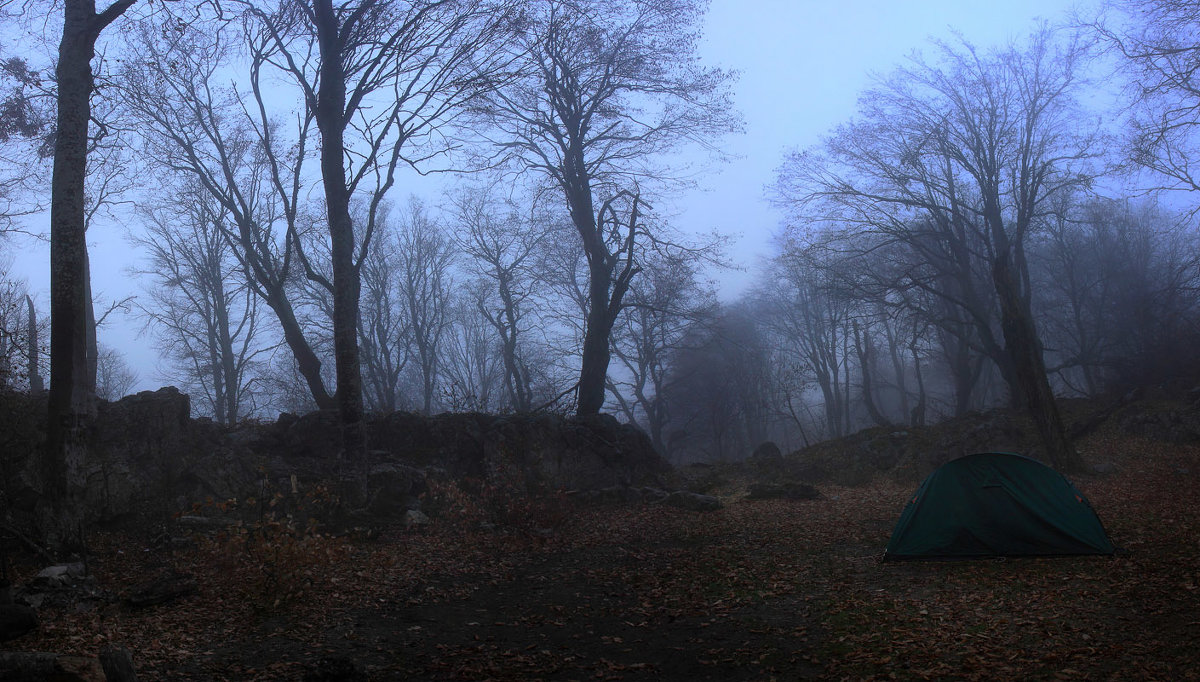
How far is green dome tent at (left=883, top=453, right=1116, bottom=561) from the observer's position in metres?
10.4

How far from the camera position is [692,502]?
16.9 meters

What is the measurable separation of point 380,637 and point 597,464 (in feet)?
41.1

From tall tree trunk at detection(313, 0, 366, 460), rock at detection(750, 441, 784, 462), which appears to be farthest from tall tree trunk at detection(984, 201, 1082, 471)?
tall tree trunk at detection(313, 0, 366, 460)

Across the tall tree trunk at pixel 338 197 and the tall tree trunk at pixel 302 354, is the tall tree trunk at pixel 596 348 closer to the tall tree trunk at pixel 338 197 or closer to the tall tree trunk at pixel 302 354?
the tall tree trunk at pixel 302 354

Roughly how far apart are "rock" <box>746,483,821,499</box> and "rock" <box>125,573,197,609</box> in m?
13.4

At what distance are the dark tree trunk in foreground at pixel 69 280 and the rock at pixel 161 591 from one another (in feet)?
5.75

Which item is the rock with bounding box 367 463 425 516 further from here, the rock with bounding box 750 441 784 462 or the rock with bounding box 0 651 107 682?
the rock with bounding box 750 441 784 462

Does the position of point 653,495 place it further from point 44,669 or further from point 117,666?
point 44,669

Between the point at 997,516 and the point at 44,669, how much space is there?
429 inches

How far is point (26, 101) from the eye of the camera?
11773 millimetres

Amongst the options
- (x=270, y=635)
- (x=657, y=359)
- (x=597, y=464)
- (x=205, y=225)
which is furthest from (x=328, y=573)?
(x=657, y=359)

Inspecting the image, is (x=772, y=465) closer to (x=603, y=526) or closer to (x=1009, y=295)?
(x=1009, y=295)

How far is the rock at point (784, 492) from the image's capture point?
18781 mm

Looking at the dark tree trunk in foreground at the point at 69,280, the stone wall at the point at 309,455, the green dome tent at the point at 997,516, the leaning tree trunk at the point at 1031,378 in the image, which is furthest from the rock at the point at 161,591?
the leaning tree trunk at the point at 1031,378
